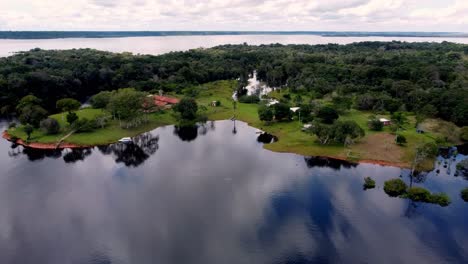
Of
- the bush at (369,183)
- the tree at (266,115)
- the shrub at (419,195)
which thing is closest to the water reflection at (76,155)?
the tree at (266,115)

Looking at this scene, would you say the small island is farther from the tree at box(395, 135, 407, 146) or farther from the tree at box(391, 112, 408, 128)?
the tree at box(395, 135, 407, 146)

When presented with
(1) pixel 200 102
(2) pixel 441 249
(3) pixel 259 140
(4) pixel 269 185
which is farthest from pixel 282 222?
(1) pixel 200 102

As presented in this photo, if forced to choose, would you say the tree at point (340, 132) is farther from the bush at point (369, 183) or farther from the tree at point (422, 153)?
the bush at point (369, 183)

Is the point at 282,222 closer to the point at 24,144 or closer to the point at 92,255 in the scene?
the point at 92,255

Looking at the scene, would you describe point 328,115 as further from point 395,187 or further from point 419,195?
point 419,195

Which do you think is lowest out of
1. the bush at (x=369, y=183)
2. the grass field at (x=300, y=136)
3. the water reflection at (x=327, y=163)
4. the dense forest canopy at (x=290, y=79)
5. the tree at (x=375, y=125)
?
the bush at (x=369, y=183)
